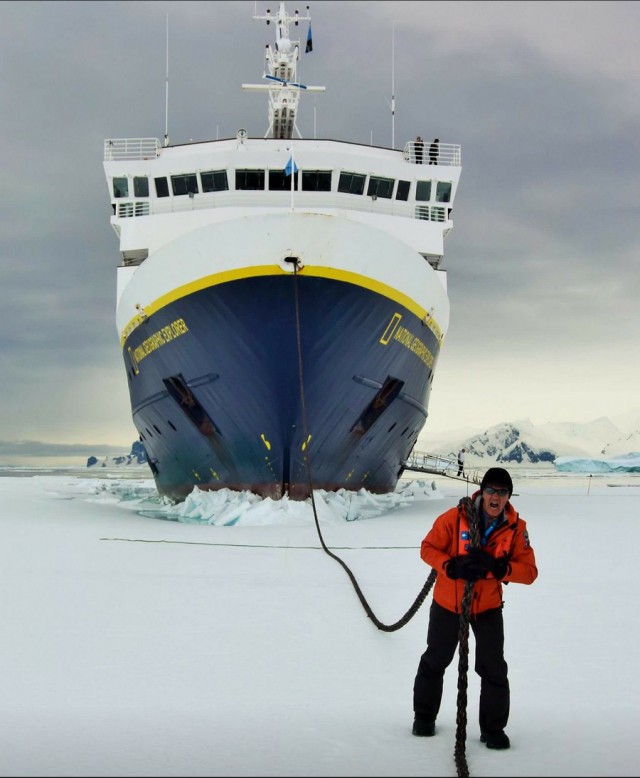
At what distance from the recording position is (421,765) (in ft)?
8.64

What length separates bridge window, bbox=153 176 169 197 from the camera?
15.1 m

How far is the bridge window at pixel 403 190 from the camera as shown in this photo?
15.5 m

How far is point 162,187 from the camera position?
15.2 meters

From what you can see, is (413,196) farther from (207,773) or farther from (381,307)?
(207,773)

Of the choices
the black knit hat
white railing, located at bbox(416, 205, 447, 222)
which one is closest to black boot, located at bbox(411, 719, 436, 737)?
the black knit hat

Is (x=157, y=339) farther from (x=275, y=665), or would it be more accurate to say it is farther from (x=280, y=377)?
(x=275, y=665)

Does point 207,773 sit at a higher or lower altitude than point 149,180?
lower

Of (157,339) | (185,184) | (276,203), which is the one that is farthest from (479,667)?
(185,184)

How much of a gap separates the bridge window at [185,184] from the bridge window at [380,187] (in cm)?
350

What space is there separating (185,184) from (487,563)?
13.4 m

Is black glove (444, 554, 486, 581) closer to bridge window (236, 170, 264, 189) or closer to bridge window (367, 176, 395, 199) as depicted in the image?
bridge window (236, 170, 264, 189)

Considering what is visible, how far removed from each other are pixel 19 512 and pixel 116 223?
672 centimetres

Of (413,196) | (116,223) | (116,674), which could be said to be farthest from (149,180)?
(116,674)

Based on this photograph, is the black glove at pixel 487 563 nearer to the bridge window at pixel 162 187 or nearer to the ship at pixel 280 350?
the ship at pixel 280 350
